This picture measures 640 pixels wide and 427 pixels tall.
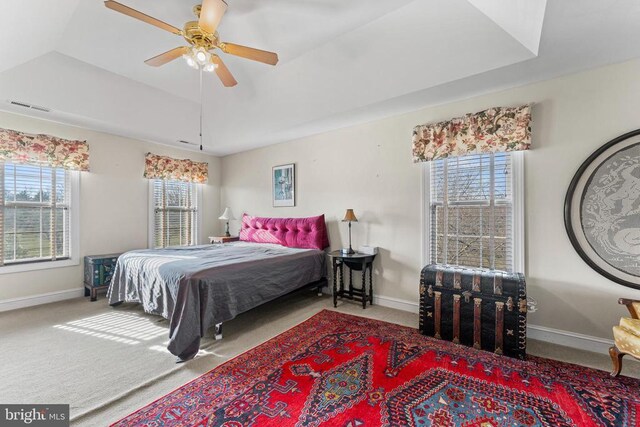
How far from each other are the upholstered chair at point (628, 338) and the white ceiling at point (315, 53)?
2018 mm

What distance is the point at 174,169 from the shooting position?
483 centimetres

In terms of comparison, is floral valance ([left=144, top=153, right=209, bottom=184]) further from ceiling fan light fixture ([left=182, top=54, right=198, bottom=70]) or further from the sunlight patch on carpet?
ceiling fan light fixture ([left=182, top=54, right=198, bottom=70])

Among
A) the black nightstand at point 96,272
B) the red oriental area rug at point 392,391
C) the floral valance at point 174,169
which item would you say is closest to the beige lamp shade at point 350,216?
the red oriental area rug at point 392,391

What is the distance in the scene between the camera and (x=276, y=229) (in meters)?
4.41

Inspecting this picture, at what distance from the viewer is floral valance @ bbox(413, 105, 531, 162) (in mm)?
2590

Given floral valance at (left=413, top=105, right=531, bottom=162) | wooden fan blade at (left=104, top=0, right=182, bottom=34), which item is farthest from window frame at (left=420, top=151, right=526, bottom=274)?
wooden fan blade at (left=104, top=0, right=182, bottom=34)

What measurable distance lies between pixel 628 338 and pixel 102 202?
5979 millimetres

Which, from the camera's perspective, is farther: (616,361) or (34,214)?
(34,214)

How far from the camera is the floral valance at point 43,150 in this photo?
325 cm

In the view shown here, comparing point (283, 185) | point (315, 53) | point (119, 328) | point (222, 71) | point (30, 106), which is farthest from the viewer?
point (283, 185)

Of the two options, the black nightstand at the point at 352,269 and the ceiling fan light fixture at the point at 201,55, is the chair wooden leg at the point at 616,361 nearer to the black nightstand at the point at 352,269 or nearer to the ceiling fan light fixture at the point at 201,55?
the black nightstand at the point at 352,269

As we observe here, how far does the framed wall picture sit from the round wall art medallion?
3.44 meters

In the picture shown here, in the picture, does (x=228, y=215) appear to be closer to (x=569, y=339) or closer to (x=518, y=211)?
(x=518, y=211)

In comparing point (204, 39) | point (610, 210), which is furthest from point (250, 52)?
point (610, 210)
